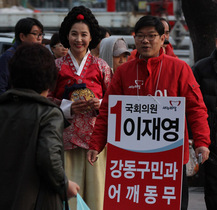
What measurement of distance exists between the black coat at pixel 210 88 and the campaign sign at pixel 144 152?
5.28 ft

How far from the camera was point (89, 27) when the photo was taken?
534 cm

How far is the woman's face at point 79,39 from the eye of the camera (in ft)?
17.1

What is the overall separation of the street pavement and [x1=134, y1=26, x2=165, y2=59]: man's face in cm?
316

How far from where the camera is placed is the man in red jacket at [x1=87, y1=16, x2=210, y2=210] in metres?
4.51

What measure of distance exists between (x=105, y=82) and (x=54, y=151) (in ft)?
7.20

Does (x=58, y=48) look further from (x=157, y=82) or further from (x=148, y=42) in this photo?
(x=157, y=82)

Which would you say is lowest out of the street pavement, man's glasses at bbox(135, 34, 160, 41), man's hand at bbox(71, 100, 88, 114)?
the street pavement

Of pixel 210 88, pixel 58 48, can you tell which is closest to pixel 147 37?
pixel 210 88

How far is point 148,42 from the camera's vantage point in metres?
4.59

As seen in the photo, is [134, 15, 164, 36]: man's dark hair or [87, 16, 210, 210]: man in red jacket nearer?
[87, 16, 210, 210]: man in red jacket

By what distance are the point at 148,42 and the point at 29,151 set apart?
1.80m

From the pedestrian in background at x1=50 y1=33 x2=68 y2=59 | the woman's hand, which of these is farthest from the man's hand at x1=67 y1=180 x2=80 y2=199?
the pedestrian in background at x1=50 y1=33 x2=68 y2=59

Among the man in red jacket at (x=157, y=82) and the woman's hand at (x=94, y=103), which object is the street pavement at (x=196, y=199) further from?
the woman's hand at (x=94, y=103)

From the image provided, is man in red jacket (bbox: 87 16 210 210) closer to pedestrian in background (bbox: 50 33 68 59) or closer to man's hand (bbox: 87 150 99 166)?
man's hand (bbox: 87 150 99 166)
